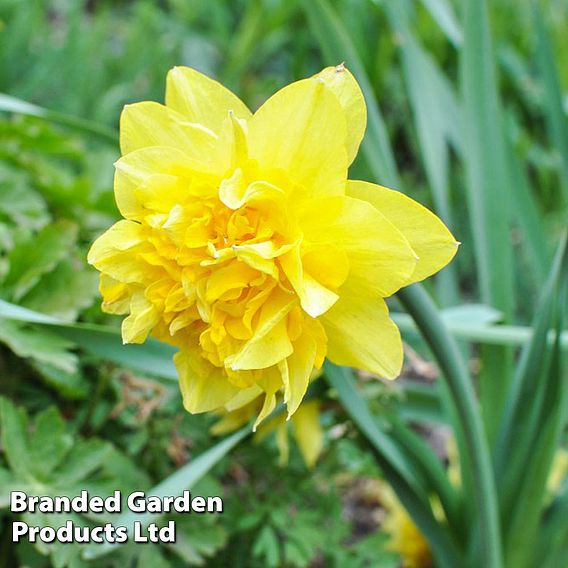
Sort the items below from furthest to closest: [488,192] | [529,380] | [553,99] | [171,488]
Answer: [553,99]
[488,192]
[529,380]
[171,488]

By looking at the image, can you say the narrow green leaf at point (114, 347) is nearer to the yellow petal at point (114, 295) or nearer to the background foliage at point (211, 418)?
the background foliage at point (211, 418)

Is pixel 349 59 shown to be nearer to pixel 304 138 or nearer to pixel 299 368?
pixel 304 138

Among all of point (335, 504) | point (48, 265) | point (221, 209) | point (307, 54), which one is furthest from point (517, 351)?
point (221, 209)

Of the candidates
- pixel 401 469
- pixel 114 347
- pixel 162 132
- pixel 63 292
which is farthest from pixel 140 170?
pixel 401 469

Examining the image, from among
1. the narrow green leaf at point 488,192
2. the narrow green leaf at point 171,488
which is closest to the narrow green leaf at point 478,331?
the narrow green leaf at point 488,192

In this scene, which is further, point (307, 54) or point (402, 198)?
point (307, 54)

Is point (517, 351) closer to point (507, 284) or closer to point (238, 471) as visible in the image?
point (507, 284)
